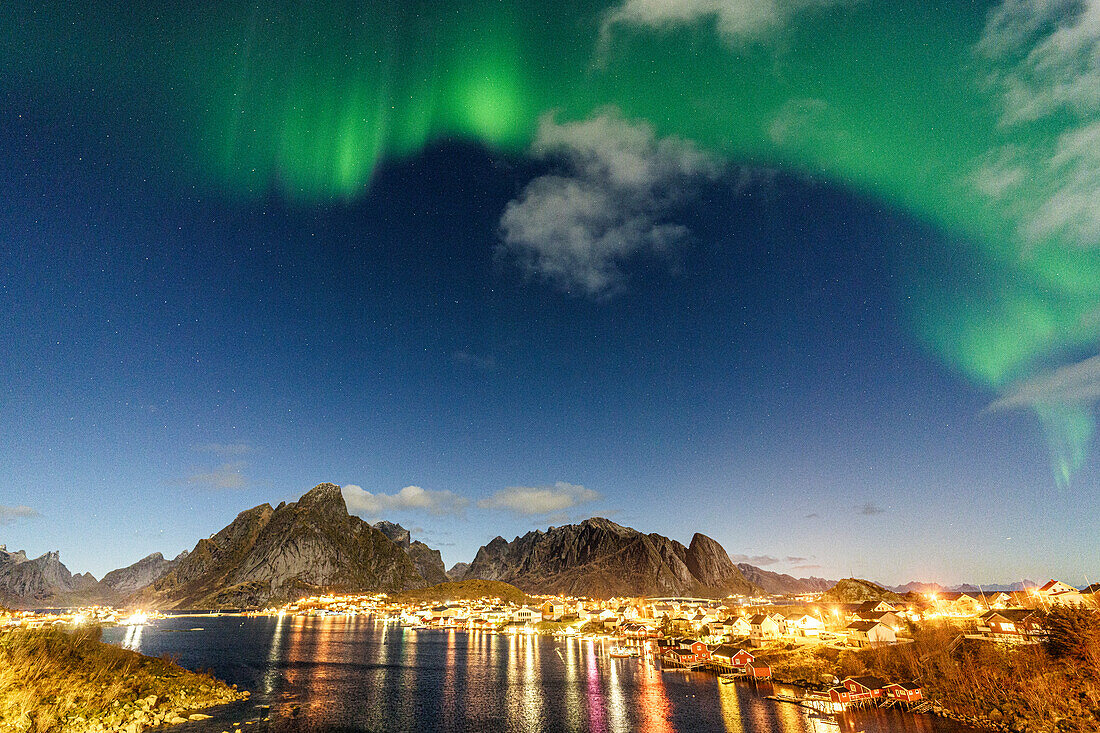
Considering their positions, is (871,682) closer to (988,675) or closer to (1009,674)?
(988,675)

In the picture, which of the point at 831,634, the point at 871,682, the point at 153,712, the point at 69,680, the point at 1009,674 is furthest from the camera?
the point at 831,634

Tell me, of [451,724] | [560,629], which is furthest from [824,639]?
[560,629]

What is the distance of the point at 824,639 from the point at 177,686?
120 m

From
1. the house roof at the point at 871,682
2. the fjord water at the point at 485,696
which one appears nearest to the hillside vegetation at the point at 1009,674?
the house roof at the point at 871,682

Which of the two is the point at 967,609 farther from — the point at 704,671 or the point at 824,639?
the point at 704,671

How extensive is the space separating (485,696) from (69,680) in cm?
4904

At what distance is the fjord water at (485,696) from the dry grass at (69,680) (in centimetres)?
731

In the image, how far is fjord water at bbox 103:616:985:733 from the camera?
56.4m

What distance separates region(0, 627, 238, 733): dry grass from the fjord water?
731 centimetres

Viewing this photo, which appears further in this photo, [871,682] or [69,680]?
[871,682]

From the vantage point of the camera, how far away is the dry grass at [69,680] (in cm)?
3900

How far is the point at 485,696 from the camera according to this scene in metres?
74.4

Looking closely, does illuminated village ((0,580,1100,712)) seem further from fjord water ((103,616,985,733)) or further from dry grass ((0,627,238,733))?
dry grass ((0,627,238,733))

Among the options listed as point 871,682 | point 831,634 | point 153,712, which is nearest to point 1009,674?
point 871,682
